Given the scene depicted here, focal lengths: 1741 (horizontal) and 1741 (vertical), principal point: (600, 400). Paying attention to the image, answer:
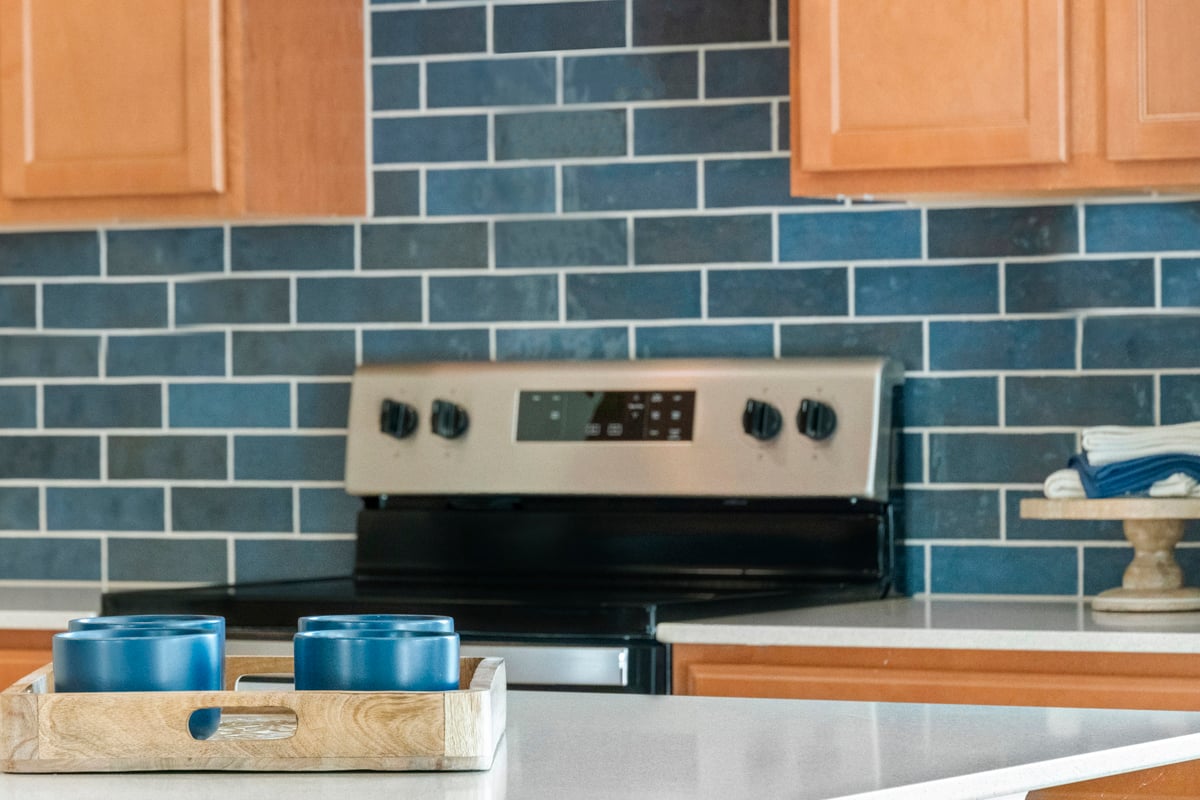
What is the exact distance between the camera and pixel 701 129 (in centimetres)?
285

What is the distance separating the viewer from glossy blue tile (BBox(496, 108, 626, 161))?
2.89 meters

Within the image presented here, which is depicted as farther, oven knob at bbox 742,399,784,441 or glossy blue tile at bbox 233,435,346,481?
Answer: glossy blue tile at bbox 233,435,346,481

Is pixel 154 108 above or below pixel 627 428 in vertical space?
above

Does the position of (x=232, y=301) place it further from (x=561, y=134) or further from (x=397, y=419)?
(x=561, y=134)

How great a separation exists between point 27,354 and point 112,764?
2134 millimetres

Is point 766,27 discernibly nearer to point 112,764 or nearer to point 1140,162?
point 1140,162

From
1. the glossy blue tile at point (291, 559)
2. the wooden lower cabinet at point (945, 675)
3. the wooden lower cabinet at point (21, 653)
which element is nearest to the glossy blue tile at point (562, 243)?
the glossy blue tile at point (291, 559)

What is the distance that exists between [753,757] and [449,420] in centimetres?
169

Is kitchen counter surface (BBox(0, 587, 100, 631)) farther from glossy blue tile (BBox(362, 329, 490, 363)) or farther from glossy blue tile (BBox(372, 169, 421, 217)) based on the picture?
glossy blue tile (BBox(372, 169, 421, 217))

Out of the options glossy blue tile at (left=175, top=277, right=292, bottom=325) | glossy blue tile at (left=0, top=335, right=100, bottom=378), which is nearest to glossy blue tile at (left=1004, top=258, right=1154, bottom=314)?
glossy blue tile at (left=175, top=277, right=292, bottom=325)

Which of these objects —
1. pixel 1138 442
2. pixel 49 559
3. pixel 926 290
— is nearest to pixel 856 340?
pixel 926 290

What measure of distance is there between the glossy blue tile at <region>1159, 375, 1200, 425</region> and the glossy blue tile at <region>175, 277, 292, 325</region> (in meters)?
1.46

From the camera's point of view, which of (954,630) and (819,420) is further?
(819,420)

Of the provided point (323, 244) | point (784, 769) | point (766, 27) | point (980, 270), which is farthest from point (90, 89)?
point (784, 769)
